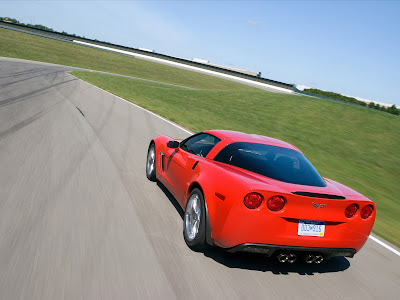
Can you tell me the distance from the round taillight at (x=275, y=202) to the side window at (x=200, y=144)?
1.51 metres

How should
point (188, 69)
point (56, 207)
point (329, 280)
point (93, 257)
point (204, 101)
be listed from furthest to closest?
point (188, 69)
point (204, 101)
point (56, 207)
point (329, 280)
point (93, 257)

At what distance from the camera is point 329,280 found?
4.41 meters

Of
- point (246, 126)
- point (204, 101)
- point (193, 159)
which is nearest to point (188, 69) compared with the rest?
point (204, 101)

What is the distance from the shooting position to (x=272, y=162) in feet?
16.0

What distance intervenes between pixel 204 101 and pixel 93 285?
88.9 ft

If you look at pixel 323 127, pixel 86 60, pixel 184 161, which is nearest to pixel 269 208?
pixel 184 161

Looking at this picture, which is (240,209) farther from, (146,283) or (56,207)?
(56,207)

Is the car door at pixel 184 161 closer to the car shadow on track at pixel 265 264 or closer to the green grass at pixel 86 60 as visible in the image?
the car shadow on track at pixel 265 264

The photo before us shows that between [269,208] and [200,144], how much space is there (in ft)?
7.22

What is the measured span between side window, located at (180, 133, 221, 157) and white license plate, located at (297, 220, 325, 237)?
1.69m

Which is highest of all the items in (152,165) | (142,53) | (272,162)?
(272,162)

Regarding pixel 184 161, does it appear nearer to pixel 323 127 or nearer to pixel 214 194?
pixel 214 194

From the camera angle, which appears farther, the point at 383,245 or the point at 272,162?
the point at 383,245

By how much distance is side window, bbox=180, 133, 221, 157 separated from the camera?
18.0 ft
